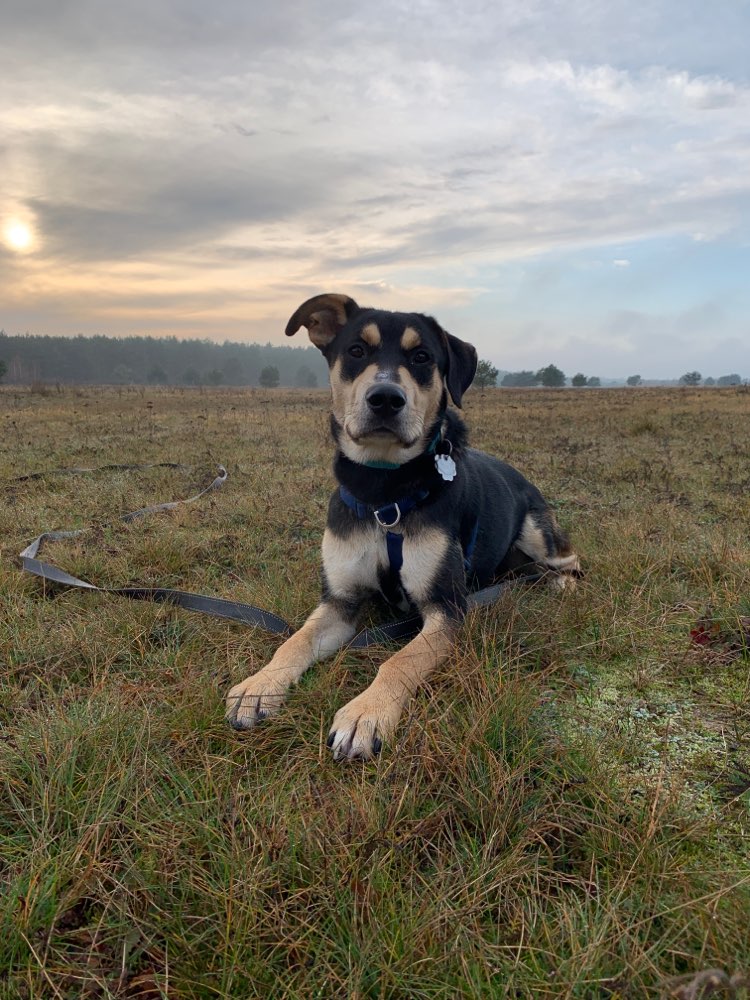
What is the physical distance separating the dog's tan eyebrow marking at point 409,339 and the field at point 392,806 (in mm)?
1749

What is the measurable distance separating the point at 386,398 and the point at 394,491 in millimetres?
592

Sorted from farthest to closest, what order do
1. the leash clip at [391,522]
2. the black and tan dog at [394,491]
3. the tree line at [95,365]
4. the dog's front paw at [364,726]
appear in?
the tree line at [95,365], the leash clip at [391,522], the black and tan dog at [394,491], the dog's front paw at [364,726]

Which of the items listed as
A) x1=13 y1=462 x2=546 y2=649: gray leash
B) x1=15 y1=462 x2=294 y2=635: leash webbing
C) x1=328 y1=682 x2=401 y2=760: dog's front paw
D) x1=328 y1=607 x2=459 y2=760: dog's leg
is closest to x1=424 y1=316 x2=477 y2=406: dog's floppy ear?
x1=13 y1=462 x2=546 y2=649: gray leash

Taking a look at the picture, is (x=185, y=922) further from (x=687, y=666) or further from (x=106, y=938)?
(x=687, y=666)

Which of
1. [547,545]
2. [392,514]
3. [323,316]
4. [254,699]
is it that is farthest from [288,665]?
[547,545]

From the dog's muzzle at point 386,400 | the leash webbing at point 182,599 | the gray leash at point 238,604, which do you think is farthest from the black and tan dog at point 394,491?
the leash webbing at point 182,599

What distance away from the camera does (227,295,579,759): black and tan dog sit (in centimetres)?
346

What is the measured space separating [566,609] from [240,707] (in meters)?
2.13

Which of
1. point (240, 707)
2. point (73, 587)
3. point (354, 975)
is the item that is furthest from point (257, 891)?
point (73, 587)

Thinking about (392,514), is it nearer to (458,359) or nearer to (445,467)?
(445,467)

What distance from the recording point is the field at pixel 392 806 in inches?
64.6

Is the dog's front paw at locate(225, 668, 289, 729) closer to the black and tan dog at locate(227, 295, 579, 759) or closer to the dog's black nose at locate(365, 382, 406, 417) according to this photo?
the black and tan dog at locate(227, 295, 579, 759)

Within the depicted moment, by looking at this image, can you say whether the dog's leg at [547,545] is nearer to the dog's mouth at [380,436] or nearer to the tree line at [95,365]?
the dog's mouth at [380,436]

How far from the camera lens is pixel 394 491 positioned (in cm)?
374
